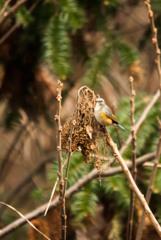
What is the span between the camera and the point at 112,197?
1989mm

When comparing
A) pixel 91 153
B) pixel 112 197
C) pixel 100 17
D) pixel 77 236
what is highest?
pixel 100 17

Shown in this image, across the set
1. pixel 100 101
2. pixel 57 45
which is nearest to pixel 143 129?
pixel 57 45

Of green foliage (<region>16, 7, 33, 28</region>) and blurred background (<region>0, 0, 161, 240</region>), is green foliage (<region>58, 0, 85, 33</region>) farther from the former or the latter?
green foliage (<region>16, 7, 33, 28</region>)

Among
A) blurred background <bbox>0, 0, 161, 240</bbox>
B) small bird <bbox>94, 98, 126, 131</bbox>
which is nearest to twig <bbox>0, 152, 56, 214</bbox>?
blurred background <bbox>0, 0, 161, 240</bbox>

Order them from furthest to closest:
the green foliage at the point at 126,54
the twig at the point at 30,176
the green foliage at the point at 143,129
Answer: the twig at the point at 30,176 < the green foliage at the point at 126,54 < the green foliage at the point at 143,129

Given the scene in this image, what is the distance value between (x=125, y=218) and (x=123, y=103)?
75 cm

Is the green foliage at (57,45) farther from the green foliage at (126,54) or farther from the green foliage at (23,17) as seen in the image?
the green foliage at (126,54)

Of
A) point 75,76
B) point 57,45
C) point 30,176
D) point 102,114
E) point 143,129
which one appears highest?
point 57,45

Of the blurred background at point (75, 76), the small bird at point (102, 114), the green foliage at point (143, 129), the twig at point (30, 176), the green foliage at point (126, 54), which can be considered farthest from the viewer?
the twig at point (30, 176)

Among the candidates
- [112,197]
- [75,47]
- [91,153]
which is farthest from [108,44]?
[91,153]

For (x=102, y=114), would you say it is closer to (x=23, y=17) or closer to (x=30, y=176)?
(x=23, y=17)

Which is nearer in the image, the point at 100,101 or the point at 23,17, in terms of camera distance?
the point at 100,101

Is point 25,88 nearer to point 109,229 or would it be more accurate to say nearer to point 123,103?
point 123,103

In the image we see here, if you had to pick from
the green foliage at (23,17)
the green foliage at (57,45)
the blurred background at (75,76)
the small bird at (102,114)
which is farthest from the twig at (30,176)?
the small bird at (102,114)
